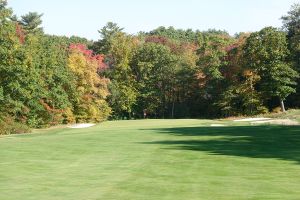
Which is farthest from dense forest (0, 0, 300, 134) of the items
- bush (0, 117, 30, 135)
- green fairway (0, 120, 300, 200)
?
green fairway (0, 120, 300, 200)

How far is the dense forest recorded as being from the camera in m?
45.2

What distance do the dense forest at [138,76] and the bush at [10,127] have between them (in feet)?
0.36

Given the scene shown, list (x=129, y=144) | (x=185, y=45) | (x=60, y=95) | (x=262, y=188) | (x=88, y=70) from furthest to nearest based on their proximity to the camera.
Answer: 1. (x=185, y=45)
2. (x=88, y=70)
3. (x=60, y=95)
4. (x=129, y=144)
5. (x=262, y=188)

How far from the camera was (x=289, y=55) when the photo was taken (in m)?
64.4

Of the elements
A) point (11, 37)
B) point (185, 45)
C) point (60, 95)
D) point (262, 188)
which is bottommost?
point (262, 188)

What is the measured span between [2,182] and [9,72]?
3259cm

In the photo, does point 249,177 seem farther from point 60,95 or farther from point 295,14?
point 295,14

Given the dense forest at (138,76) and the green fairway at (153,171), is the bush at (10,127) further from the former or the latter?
the green fairway at (153,171)

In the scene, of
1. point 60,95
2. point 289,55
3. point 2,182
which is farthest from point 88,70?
point 2,182

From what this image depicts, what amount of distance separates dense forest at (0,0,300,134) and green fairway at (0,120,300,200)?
86.2 feet

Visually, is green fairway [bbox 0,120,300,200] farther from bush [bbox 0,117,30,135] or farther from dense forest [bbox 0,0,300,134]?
dense forest [bbox 0,0,300,134]

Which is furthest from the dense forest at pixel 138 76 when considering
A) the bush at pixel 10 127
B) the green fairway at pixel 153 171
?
the green fairway at pixel 153 171

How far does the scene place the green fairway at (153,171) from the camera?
31.9ft

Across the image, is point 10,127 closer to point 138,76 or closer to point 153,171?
point 153,171
